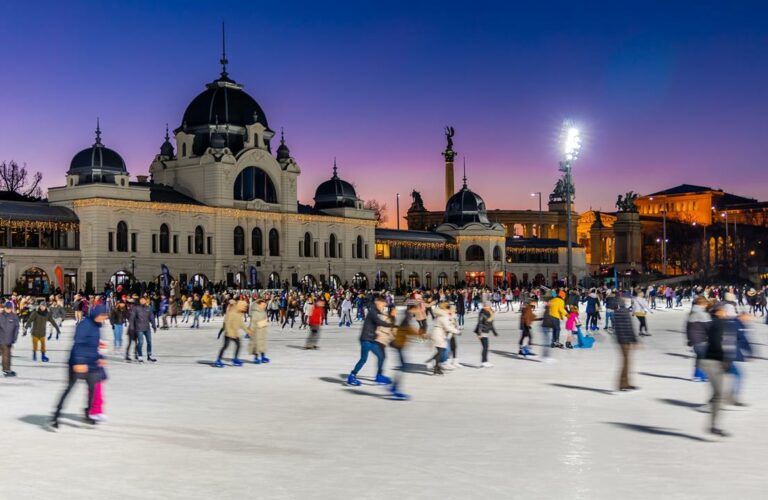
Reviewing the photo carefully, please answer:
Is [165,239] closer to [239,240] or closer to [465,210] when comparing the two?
[239,240]

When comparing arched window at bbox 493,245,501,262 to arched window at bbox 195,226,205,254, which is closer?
arched window at bbox 195,226,205,254

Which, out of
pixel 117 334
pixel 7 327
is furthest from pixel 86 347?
pixel 117 334

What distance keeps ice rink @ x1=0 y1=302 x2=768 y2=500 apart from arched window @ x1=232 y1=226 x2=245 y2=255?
56700mm

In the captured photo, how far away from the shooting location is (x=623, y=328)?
1516cm

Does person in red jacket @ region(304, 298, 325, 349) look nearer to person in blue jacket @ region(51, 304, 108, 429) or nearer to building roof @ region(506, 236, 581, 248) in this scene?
person in blue jacket @ region(51, 304, 108, 429)

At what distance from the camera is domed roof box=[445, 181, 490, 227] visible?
355ft

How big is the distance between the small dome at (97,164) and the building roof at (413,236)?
1208 inches

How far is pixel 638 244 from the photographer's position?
135 meters

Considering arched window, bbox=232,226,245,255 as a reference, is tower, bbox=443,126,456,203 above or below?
above

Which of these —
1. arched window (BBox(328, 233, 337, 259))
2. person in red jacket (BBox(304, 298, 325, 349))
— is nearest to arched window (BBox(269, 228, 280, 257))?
arched window (BBox(328, 233, 337, 259))

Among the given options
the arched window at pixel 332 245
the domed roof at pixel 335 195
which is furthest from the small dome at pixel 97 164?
the domed roof at pixel 335 195

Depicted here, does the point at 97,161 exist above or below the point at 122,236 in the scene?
above

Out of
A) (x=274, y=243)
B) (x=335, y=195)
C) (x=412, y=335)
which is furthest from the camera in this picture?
(x=335, y=195)

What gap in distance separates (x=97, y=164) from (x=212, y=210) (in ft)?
31.7
